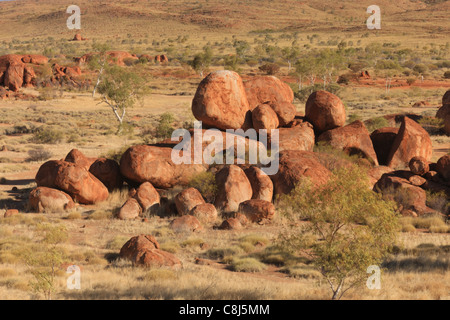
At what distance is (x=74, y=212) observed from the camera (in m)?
18.9

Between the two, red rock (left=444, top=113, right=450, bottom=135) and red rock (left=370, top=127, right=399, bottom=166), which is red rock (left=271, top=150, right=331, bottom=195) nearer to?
red rock (left=370, top=127, right=399, bottom=166)

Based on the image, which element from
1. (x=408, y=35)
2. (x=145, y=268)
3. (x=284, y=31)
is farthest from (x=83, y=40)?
(x=145, y=268)

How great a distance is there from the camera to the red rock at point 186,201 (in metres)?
18.9

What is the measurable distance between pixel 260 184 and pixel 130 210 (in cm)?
516

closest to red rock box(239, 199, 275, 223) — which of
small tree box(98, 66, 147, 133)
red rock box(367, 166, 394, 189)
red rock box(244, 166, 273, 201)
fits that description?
red rock box(244, 166, 273, 201)

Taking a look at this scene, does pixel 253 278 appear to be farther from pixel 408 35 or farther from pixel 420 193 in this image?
pixel 408 35

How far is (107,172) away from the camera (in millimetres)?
21562

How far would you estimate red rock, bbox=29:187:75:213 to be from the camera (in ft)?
64.1

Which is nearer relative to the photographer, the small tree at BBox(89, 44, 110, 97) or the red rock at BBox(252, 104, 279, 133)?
the red rock at BBox(252, 104, 279, 133)

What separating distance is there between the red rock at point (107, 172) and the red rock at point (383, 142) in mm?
12208

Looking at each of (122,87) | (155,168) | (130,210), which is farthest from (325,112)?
(122,87)

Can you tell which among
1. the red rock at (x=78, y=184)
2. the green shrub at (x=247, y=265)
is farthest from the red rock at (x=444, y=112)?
the green shrub at (x=247, y=265)

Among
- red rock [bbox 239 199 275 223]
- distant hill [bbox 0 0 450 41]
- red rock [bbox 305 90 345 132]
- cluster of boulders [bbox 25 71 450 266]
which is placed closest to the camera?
red rock [bbox 239 199 275 223]

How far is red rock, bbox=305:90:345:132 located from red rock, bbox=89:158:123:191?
9.60m
